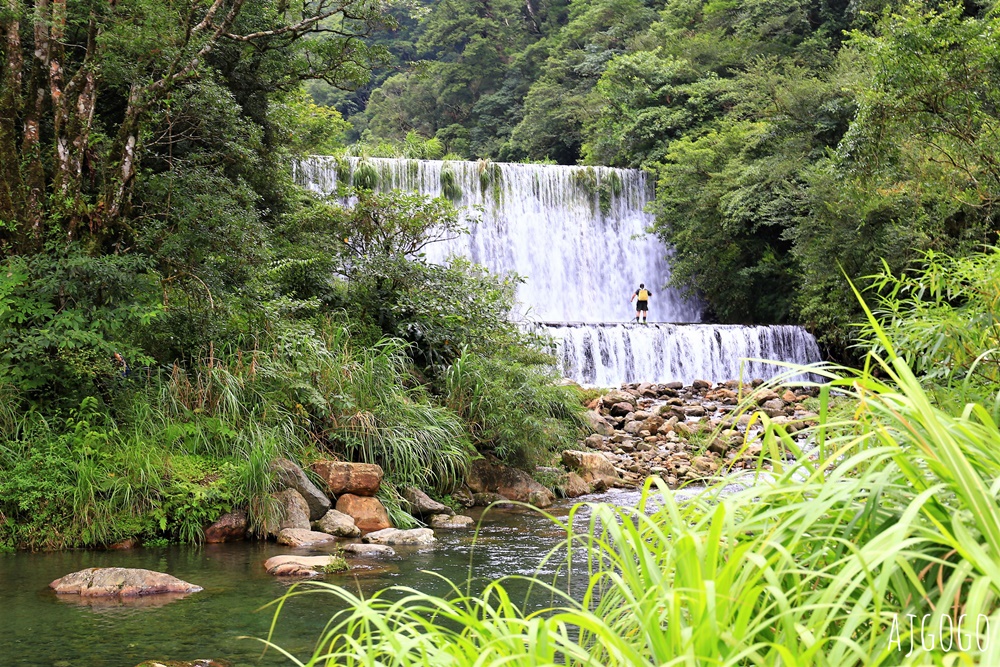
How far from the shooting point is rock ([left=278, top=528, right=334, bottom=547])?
7.24 metres

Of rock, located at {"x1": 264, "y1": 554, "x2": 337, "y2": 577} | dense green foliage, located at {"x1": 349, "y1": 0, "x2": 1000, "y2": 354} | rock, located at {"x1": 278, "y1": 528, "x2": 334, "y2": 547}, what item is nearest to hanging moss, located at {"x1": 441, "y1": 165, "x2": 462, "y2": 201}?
dense green foliage, located at {"x1": 349, "y1": 0, "x2": 1000, "y2": 354}

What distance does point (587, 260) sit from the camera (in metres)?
25.3

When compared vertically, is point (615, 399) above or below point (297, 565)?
above

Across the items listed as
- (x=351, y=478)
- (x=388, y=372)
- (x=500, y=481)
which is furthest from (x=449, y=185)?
(x=351, y=478)

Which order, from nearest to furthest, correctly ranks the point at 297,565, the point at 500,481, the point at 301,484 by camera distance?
1. the point at 297,565
2. the point at 301,484
3. the point at 500,481

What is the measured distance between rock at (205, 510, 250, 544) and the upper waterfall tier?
14.9m

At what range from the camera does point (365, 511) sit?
316 inches

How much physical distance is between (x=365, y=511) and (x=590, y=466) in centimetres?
338

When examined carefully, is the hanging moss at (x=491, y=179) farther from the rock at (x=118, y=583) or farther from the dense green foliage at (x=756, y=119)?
the rock at (x=118, y=583)

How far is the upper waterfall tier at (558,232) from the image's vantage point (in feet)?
76.0

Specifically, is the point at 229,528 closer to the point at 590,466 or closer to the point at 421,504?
the point at 421,504

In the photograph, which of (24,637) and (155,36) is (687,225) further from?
(24,637)

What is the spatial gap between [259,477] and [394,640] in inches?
233

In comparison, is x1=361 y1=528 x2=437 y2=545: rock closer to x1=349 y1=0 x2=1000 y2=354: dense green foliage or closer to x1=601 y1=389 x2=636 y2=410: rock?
x1=349 y1=0 x2=1000 y2=354: dense green foliage
